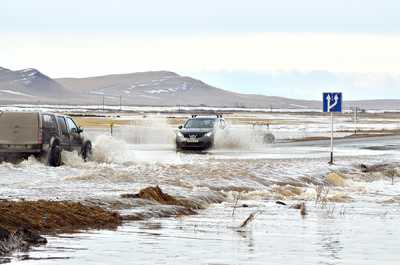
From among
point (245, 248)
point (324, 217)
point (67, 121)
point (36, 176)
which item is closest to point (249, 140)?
point (67, 121)

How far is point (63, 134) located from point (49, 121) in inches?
33.9

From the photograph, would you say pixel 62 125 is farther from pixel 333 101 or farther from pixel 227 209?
pixel 227 209

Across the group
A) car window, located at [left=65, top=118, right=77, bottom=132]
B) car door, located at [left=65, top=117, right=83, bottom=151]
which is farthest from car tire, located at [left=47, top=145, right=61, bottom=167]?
car window, located at [left=65, top=118, right=77, bottom=132]

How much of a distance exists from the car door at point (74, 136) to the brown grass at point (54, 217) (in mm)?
13940

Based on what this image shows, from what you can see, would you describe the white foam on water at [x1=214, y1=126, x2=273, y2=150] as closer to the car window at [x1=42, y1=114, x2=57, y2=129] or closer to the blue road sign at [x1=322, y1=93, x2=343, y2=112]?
the blue road sign at [x1=322, y1=93, x2=343, y2=112]

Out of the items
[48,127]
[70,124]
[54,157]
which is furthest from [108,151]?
[54,157]

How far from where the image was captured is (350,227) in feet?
52.1

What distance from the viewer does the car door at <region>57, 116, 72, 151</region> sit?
97.3ft

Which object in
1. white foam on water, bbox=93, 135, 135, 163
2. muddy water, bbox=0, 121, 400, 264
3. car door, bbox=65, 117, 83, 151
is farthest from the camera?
white foam on water, bbox=93, 135, 135, 163

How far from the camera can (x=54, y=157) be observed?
28469 mm

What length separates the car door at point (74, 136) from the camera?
30.5m

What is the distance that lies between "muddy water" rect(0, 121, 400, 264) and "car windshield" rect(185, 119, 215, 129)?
10108 millimetres

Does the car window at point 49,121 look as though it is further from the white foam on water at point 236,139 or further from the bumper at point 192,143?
the white foam on water at point 236,139

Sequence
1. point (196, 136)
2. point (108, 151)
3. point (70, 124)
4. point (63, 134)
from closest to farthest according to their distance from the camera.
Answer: point (63, 134) → point (70, 124) → point (108, 151) → point (196, 136)
